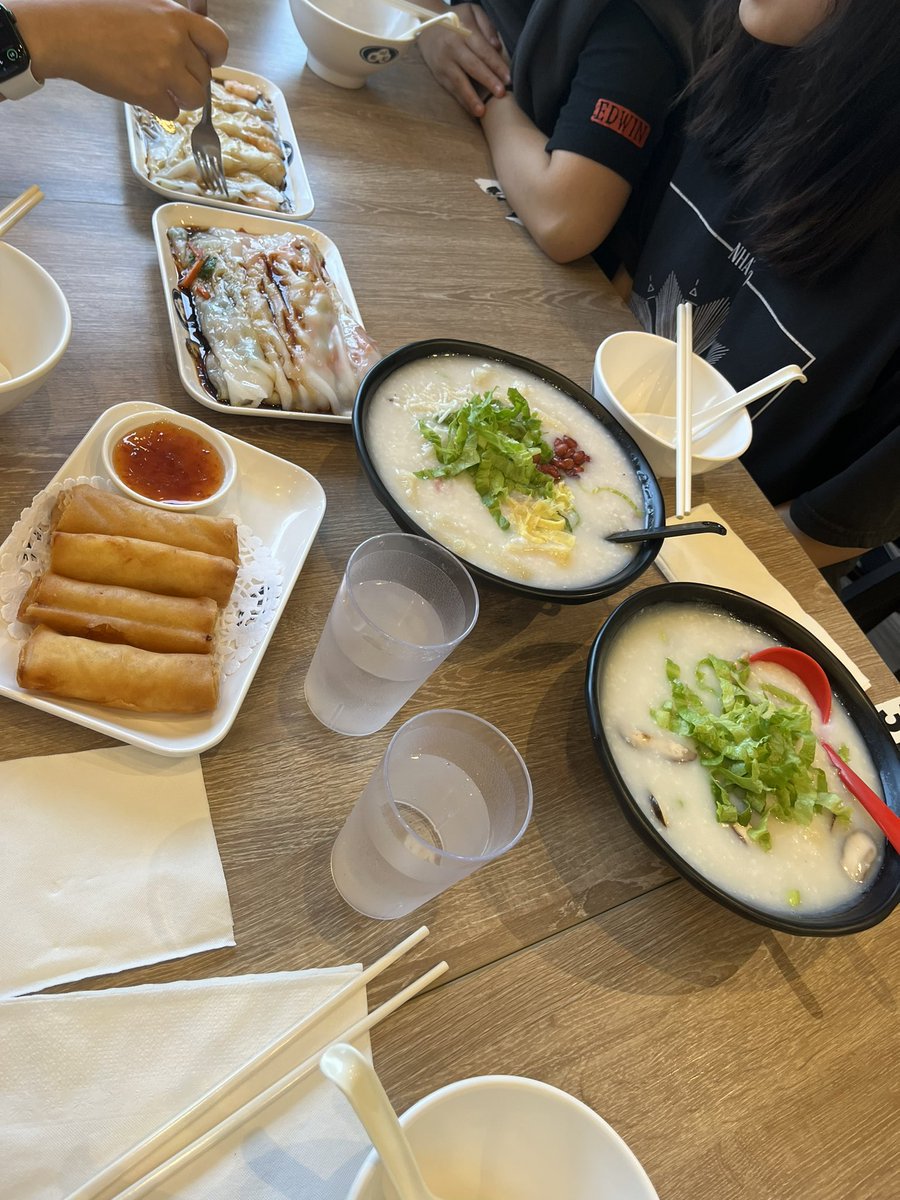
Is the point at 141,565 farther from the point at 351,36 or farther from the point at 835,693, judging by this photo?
the point at 351,36

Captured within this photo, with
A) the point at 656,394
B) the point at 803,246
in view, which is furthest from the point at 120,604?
the point at 803,246

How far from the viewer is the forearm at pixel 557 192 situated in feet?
6.45

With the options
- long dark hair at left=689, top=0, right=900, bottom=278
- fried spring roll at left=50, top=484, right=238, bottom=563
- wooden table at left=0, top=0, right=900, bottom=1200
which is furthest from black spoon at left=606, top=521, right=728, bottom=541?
long dark hair at left=689, top=0, right=900, bottom=278

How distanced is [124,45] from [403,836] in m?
1.46

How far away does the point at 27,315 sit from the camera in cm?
112

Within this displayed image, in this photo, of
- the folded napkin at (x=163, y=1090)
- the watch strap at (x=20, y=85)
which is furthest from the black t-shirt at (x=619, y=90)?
the folded napkin at (x=163, y=1090)

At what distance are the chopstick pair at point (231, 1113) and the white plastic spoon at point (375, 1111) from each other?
0.57ft

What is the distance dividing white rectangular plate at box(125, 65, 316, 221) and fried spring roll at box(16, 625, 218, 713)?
3.42ft

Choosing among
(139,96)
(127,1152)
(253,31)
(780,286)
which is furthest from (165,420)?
(780,286)

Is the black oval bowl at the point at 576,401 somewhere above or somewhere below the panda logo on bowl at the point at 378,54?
below

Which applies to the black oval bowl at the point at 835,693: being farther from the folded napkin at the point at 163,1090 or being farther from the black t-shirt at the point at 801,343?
the black t-shirt at the point at 801,343

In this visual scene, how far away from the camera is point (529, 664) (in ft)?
4.02

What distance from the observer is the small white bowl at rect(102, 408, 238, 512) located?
107cm

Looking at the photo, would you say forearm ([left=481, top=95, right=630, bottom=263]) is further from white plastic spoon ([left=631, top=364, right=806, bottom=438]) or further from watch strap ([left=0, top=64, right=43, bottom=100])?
watch strap ([left=0, top=64, right=43, bottom=100])
